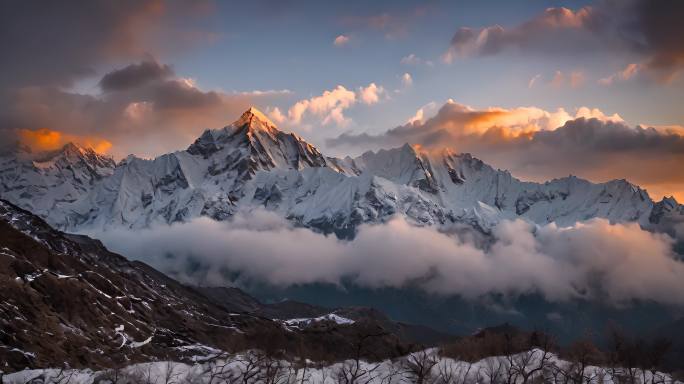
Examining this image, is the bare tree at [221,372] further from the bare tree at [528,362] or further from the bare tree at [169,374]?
the bare tree at [528,362]

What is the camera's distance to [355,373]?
11906cm

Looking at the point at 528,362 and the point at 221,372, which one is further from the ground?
the point at 528,362

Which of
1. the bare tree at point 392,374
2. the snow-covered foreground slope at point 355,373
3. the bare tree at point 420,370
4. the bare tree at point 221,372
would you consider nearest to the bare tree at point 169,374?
the snow-covered foreground slope at point 355,373

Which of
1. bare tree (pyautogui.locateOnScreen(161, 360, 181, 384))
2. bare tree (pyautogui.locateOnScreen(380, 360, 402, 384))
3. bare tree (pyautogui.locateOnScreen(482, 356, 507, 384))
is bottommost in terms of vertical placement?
bare tree (pyautogui.locateOnScreen(161, 360, 181, 384))

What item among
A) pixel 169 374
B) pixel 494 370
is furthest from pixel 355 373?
pixel 169 374

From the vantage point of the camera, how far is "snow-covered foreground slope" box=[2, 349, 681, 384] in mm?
112812

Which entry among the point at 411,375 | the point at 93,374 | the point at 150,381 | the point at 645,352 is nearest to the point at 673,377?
Result: the point at 645,352

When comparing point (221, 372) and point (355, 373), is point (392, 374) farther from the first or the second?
point (221, 372)

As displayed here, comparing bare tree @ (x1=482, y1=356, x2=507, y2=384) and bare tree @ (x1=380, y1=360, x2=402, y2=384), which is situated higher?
bare tree @ (x1=482, y1=356, x2=507, y2=384)

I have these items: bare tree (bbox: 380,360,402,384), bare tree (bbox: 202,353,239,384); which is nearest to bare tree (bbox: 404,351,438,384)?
bare tree (bbox: 380,360,402,384)

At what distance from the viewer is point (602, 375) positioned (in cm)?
12181

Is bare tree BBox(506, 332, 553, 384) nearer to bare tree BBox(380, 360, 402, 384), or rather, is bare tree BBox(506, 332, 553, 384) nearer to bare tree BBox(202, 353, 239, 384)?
bare tree BBox(380, 360, 402, 384)

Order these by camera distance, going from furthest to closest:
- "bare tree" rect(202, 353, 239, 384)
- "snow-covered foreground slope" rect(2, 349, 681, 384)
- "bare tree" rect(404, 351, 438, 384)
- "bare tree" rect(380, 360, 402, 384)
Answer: "bare tree" rect(380, 360, 402, 384) < "bare tree" rect(404, 351, 438, 384) < "bare tree" rect(202, 353, 239, 384) < "snow-covered foreground slope" rect(2, 349, 681, 384)

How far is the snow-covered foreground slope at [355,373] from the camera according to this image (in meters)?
113
